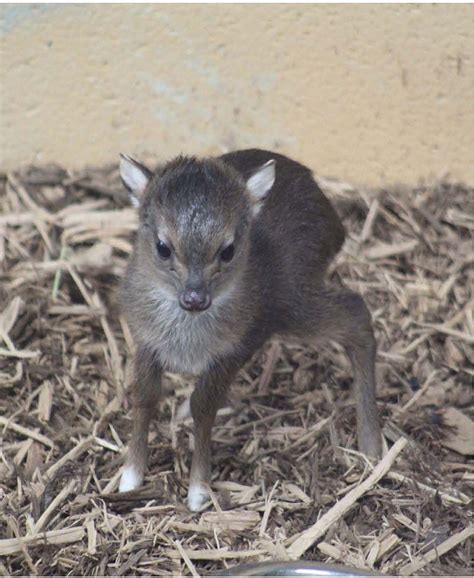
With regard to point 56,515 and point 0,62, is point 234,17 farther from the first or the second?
point 56,515

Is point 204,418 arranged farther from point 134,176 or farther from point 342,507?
point 134,176

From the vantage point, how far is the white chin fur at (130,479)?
207 inches

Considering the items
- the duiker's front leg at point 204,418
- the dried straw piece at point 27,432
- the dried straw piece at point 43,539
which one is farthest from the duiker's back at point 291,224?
the dried straw piece at point 43,539

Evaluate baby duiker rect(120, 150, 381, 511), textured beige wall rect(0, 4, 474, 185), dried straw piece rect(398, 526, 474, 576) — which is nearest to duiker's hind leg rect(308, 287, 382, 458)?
baby duiker rect(120, 150, 381, 511)

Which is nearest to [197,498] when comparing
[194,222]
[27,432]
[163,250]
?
[27,432]

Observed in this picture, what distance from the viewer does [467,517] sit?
503 centimetres

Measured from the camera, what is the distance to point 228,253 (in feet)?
16.2

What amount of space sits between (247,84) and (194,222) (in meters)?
2.83

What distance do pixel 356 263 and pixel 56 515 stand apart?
2665 millimetres

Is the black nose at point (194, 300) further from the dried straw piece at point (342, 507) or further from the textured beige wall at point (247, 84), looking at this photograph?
the textured beige wall at point (247, 84)

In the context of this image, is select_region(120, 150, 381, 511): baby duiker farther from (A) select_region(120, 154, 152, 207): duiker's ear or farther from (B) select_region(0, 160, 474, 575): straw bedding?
(B) select_region(0, 160, 474, 575): straw bedding

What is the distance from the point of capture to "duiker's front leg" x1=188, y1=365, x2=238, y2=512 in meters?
5.17

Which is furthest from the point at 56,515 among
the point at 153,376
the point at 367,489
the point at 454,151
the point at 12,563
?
the point at 454,151

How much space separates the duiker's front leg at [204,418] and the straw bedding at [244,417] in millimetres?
92
